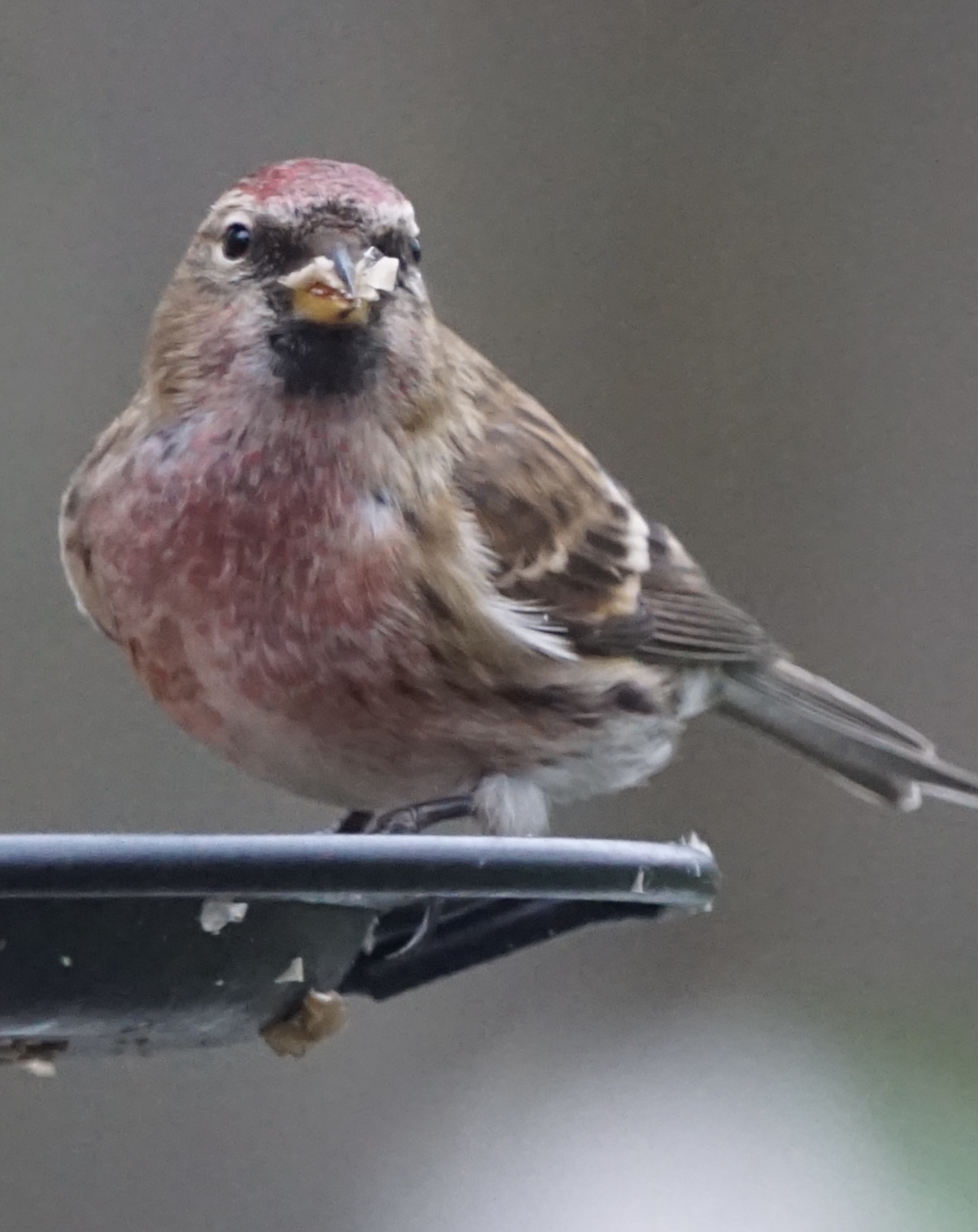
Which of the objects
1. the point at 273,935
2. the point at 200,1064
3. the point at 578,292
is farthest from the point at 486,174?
the point at 273,935

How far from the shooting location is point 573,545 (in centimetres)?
252

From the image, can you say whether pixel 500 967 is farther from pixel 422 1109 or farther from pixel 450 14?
pixel 450 14

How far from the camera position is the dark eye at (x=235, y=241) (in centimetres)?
205

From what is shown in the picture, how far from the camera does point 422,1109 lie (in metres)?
4.20

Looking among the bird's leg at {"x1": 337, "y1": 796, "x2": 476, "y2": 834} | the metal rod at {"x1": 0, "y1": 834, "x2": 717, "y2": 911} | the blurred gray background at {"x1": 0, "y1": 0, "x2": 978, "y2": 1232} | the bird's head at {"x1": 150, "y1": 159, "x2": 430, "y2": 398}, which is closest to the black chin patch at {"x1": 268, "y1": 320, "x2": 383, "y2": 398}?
the bird's head at {"x1": 150, "y1": 159, "x2": 430, "y2": 398}

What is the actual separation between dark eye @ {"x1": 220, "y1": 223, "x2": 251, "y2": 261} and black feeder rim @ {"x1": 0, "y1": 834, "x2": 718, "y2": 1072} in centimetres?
74

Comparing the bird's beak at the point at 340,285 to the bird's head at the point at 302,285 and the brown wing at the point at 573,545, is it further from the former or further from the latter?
the brown wing at the point at 573,545

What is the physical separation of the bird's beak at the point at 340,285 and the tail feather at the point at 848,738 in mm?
1159

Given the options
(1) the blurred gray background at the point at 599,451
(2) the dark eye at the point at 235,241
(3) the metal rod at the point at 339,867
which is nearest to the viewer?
(3) the metal rod at the point at 339,867

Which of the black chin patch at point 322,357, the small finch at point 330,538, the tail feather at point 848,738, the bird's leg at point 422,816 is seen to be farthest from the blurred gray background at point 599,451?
the black chin patch at point 322,357

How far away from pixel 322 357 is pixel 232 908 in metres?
0.85

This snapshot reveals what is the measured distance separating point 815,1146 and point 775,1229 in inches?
5.3

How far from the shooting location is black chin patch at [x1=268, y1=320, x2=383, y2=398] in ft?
6.79

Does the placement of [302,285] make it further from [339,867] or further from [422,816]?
Result: [339,867]
